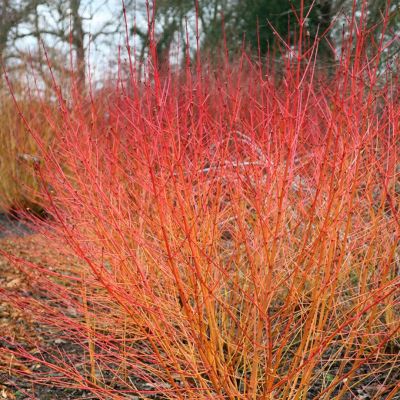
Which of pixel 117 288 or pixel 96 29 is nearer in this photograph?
pixel 117 288

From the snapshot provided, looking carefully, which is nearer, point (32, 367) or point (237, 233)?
point (237, 233)

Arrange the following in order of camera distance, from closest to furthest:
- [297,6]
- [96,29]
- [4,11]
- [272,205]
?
[272,205]
[297,6]
[4,11]
[96,29]

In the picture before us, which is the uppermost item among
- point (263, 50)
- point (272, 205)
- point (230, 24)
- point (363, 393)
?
point (230, 24)

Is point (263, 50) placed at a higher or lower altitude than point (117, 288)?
higher

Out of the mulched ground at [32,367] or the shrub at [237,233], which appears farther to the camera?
the mulched ground at [32,367]

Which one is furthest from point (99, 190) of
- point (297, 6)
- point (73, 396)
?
point (297, 6)

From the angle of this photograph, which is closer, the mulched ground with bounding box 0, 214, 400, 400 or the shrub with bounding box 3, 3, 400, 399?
the shrub with bounding box 3, 3, 400, 399

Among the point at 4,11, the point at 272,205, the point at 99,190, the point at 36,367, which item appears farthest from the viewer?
the point at 4,11

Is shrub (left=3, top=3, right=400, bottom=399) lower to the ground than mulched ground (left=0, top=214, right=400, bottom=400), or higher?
higher

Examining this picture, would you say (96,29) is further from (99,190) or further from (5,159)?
(99,190)

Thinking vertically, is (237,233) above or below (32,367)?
above

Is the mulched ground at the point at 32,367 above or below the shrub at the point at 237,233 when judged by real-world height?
below

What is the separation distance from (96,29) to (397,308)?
1371cm

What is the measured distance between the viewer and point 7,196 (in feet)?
28.7
